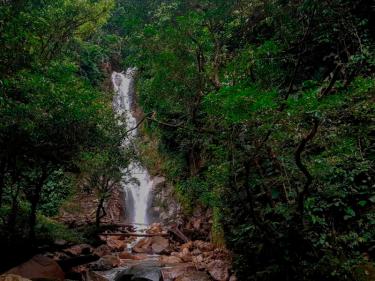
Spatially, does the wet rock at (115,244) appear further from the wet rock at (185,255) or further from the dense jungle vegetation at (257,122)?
the dense jungle vegetation at (257,122)

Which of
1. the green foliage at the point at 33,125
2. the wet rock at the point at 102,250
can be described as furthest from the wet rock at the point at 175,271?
the green foliage at the point at 33,125

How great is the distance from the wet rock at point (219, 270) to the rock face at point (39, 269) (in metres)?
3.50

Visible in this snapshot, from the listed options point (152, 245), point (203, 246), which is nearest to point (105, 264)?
point (152, 245)

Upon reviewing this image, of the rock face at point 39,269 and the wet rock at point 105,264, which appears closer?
the rock face at point 39,269

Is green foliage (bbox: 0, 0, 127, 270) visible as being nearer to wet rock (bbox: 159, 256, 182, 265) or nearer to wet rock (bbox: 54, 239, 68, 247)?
wet rock (bbox: 54, 239, 68, 247)

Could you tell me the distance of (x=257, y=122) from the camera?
14.7 ft

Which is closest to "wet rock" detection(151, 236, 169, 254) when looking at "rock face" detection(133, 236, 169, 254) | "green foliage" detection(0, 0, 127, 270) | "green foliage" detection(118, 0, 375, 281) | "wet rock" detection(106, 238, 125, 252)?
"rock face" detection(133, 236, 169, 254)

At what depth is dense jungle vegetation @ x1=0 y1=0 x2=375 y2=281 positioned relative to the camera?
4.51m

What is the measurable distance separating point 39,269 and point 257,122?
590cm

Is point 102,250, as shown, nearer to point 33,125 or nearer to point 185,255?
point 185,255

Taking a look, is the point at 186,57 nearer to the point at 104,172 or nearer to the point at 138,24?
the point at 138,24

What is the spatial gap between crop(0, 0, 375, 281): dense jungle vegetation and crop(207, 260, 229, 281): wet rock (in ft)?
2.44

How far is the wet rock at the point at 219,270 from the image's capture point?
785 cm

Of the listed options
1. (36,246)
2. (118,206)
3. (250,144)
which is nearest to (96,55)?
(118,206)
